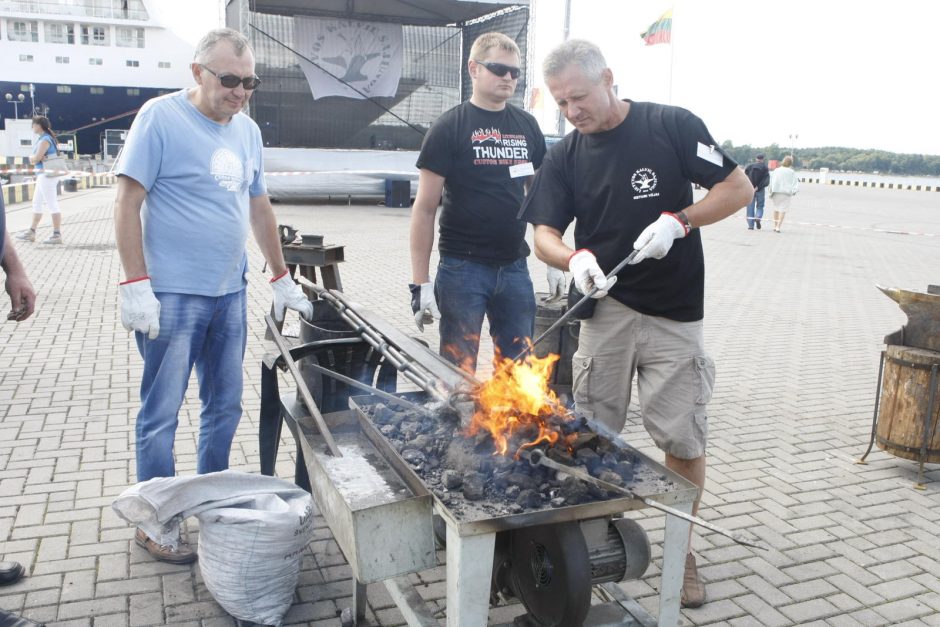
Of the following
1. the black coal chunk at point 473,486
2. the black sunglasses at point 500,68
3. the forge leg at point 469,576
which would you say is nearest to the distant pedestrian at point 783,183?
the black sunglasses at point 500,68

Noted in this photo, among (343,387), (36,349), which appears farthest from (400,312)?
(343,387)

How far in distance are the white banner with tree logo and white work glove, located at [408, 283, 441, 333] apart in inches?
689

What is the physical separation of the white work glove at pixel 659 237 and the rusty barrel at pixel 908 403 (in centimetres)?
224

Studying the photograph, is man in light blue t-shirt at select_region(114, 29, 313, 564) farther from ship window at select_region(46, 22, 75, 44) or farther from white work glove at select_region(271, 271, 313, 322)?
ship window at select_region(46, 22, 75, 44)

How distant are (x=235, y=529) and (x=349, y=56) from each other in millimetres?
19360

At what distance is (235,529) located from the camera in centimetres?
270

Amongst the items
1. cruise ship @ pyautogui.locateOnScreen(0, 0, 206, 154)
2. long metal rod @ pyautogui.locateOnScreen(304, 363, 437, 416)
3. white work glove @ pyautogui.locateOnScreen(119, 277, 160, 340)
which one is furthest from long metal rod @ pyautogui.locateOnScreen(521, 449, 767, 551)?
cruise ship @ pyautogui.locateOnScreen(0, 0, 206, 154)

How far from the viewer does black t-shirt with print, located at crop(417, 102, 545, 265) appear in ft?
12.6

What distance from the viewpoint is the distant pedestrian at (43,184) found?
1197cm

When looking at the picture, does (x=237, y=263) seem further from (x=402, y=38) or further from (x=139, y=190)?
(x=402, y=38)

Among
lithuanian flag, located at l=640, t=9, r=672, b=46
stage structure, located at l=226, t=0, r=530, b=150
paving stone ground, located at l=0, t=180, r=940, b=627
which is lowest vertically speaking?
paving stone ground, located at l=0, t=180, r=940, b=627

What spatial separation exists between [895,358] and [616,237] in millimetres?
2263

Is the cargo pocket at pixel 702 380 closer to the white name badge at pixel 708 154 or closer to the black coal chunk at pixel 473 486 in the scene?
the white name badge at pixel 708 154

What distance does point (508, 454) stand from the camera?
2.32 meters
